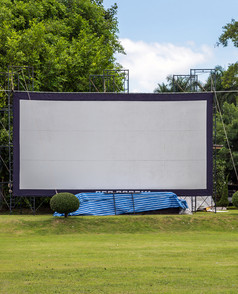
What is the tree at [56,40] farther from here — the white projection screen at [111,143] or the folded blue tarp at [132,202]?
the folded blue tarp at [132,202]

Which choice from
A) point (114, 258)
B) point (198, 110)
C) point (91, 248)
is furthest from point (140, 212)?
point (114, 258)

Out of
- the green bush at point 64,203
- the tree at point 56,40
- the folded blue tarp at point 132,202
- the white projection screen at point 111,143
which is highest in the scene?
the tree at point 56,40

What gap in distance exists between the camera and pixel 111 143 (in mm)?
23141

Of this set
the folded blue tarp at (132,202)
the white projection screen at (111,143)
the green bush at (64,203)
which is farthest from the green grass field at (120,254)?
the white projection screen at (111,143)

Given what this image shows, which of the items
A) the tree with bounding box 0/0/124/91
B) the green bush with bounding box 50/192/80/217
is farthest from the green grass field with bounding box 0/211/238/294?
the tree with bounding box 0/0/124/91

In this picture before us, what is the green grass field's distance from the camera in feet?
31.5

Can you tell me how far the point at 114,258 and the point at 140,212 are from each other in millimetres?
11254

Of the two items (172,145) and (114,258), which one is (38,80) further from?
(114,258)

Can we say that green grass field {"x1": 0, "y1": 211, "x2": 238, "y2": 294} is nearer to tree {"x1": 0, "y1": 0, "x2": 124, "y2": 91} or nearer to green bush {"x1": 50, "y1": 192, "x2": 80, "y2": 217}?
green bush {"x1": 50, "y1": 192, "x2": 80, "y2": 217}

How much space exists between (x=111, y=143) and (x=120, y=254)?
9909 mm

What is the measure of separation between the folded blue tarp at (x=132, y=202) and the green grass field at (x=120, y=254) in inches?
74.6

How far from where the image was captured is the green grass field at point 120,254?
9.60m

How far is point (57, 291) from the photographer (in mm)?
9070

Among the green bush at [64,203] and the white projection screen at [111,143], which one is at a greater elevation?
the white projection screen at [111,143]
